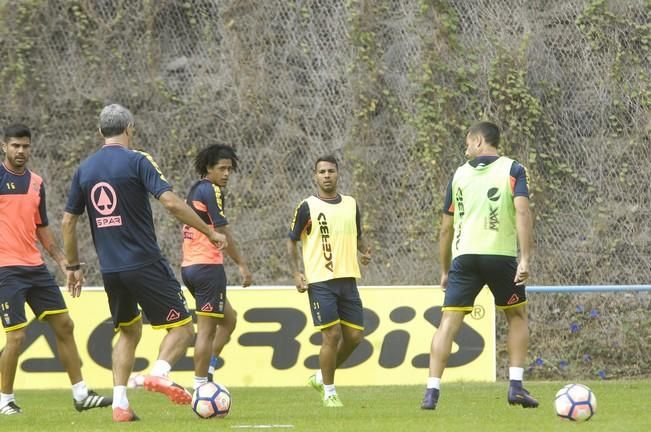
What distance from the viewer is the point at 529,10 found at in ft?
54.4

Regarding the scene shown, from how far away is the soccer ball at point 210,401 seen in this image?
9039 millimetres

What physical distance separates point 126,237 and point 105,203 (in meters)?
0.30

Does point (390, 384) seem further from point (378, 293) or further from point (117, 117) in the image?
point (117, 117)

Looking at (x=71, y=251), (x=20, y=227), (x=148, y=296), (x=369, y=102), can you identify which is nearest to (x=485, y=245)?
(x=148, y=296)

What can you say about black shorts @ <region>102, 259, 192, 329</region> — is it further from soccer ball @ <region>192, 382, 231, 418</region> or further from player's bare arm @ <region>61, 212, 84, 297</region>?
soccer ball @ <region>192, 382, 231, 418</region>

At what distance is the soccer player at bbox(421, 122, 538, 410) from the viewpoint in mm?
9500

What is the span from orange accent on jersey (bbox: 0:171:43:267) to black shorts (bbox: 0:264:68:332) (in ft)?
0.27

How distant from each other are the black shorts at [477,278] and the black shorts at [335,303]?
4.35 feet

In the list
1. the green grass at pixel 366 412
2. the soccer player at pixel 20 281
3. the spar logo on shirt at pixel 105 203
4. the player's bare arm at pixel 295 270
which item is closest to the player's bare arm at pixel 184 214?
the spar logo on shirt at pixel 105 203

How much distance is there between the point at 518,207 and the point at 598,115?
7.38 meters

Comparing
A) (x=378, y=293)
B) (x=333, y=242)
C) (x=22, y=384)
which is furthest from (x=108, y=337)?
(x=333, y=242)

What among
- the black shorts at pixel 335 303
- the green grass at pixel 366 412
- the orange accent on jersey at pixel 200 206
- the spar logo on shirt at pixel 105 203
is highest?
the spar logo on shirt at pixel 105 203

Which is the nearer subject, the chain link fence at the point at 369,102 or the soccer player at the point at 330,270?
the soccer player at the point at 330,270

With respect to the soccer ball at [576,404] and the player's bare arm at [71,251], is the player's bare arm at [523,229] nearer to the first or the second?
the soccer ball at [576,404]
